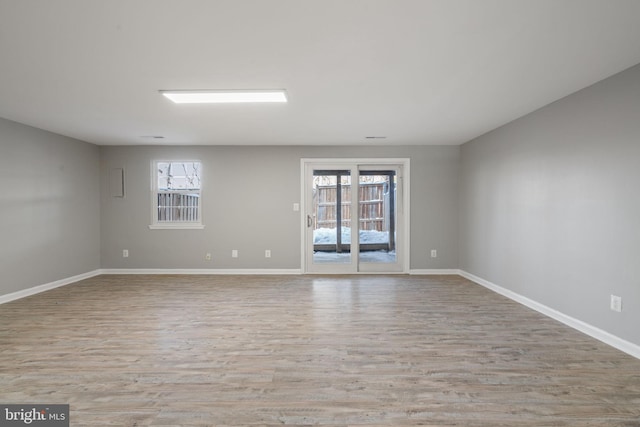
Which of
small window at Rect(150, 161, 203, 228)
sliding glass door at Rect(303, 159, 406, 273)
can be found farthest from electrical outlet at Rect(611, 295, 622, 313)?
small window at Rect(150, 161, 203, 228)

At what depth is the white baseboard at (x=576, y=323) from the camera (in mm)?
2486

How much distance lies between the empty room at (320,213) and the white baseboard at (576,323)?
0.06ft

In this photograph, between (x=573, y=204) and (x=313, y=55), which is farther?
(x=573, y=204)

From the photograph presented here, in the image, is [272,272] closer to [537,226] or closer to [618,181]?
[537,226]

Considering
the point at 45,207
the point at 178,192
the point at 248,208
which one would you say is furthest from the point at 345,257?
the point at 45,207

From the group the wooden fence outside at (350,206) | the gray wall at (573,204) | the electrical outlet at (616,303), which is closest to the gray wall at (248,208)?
the wooden fence outside at (350,206)

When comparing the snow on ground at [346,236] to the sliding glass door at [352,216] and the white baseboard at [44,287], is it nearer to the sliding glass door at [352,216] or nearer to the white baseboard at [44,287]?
the sliding glass door at [352,216]

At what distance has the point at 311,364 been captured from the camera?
7.64 feet

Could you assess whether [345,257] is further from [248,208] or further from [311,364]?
[311,364]

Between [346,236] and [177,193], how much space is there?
10.6 ft

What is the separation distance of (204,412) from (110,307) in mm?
2655

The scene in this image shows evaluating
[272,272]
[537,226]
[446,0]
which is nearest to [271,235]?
[272,272]

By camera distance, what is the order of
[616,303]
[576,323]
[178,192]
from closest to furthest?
[616,303] → [576,323] → [178,192]

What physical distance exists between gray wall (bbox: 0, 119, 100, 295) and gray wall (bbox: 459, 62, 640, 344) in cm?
659
